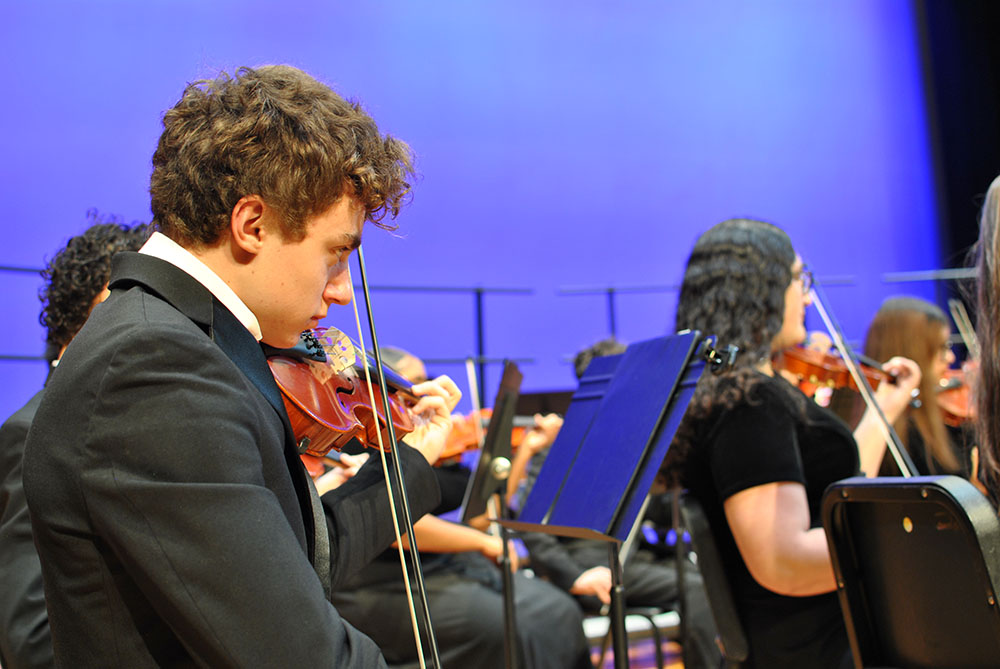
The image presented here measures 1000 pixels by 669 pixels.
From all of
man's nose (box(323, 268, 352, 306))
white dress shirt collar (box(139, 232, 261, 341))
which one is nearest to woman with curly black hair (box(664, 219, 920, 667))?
man's nose (box(323, 268, 352, 306))

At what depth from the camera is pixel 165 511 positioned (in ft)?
2.44

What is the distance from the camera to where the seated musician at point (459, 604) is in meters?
2.66

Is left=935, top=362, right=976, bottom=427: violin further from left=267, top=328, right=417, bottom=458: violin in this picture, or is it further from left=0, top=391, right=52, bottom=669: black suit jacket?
left=0, top=391, right=52, bottom=669: black suit jacket

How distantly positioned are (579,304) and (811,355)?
2.28 metres

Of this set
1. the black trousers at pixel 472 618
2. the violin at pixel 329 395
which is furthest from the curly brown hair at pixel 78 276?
the black trousers at pixel 472 618

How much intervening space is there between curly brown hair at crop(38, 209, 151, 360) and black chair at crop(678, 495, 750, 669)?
4.54 ft

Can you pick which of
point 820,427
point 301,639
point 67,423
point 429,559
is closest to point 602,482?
point 820,427

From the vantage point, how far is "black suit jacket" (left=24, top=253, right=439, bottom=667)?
29.2 inches

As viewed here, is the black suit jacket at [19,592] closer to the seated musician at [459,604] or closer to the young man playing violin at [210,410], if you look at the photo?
the young man playing violin at [210,410]

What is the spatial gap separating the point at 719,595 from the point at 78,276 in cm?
156

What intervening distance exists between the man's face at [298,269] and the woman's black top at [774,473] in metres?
1.17

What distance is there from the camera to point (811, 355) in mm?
2980

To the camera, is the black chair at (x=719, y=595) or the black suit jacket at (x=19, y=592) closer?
the black suit jacket at (x=19, y=592)

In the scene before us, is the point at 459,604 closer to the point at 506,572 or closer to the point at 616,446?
the point at 506,572
